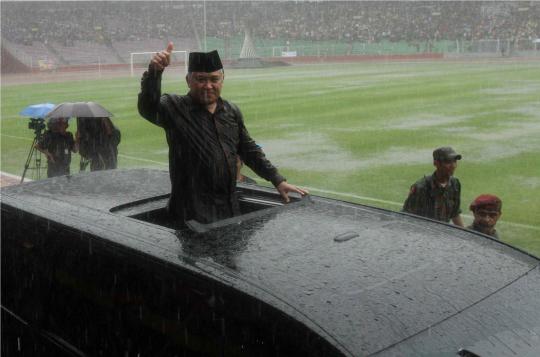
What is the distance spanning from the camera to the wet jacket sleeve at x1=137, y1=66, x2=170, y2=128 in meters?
2.95

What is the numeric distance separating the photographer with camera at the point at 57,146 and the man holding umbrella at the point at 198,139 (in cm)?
516

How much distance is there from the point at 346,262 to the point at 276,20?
2730 inches

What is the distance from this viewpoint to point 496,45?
50.5 m

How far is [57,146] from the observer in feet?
25.6

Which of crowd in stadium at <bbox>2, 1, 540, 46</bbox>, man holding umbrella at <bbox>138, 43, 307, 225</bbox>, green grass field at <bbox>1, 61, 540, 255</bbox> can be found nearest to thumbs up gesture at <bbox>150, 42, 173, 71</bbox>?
man holding umbrella at <bbox>138, 43, 307, 225</bbox>

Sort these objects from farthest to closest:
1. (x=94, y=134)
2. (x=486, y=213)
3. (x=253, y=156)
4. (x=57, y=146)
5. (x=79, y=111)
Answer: (x=57, y=146)
(x=94, y=134)
(x=79, y=111)
(x=486, y=213)
(x=253, y=156)

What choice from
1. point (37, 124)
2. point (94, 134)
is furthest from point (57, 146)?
point (37, 124)

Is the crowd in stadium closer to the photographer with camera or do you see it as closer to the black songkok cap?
the photographer with camera

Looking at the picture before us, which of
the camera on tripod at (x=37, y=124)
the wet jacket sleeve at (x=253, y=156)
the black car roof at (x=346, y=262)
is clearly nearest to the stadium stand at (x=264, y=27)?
the camera on tripod at (x=37, y=124)

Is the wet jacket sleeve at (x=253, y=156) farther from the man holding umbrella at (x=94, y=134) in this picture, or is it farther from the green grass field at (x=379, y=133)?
the man holding umbrella at (x=94, y=134)

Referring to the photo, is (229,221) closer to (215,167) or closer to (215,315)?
(215,167)

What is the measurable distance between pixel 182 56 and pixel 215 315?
56.9 meters

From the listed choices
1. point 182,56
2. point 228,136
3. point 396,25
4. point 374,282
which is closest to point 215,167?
point 228,136

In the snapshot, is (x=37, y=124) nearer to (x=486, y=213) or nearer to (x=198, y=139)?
(x=486, y=213)
